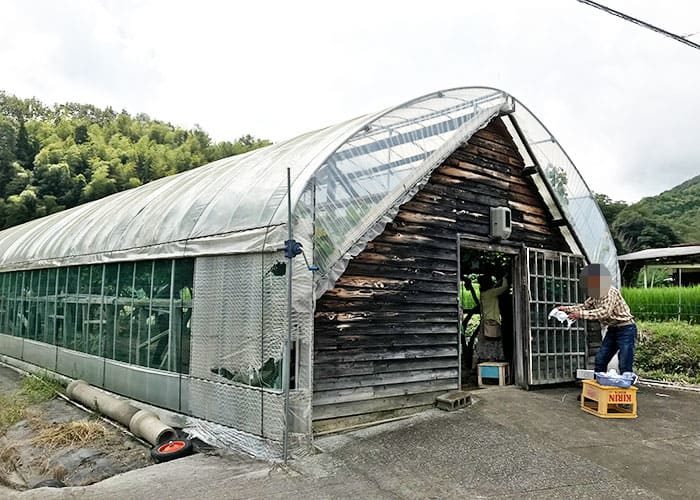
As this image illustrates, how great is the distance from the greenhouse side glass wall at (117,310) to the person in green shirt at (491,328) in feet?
14.2

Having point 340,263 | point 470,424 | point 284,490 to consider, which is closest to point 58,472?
point 284,490

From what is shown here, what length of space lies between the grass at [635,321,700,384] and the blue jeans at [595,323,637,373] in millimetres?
2605

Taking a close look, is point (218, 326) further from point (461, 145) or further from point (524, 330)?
point (524, 330)

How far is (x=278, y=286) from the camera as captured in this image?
4340mm

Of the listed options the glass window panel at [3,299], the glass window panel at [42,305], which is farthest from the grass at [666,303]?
the glass window panel at [3,299]

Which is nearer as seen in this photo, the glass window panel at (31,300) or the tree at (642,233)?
the glass window panel at (31,300)

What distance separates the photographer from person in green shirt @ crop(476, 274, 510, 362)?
7453 millimetres

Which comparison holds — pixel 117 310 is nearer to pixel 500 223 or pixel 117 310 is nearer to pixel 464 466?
pixel 464 466

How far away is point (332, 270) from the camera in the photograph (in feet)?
15.5

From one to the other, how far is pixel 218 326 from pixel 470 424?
105 inches

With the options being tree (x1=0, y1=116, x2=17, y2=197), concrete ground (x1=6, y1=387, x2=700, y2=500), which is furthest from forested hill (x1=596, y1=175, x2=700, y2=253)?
tree (x1=0, y1=116, x2=17, y2=197)

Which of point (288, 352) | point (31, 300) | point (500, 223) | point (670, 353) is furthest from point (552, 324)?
point (31, 300)

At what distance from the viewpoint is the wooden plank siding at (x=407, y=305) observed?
4926 millimetres

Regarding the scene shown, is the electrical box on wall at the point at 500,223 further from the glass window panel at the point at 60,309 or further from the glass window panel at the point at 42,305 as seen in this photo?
the glass window panel at the point at 42,305
